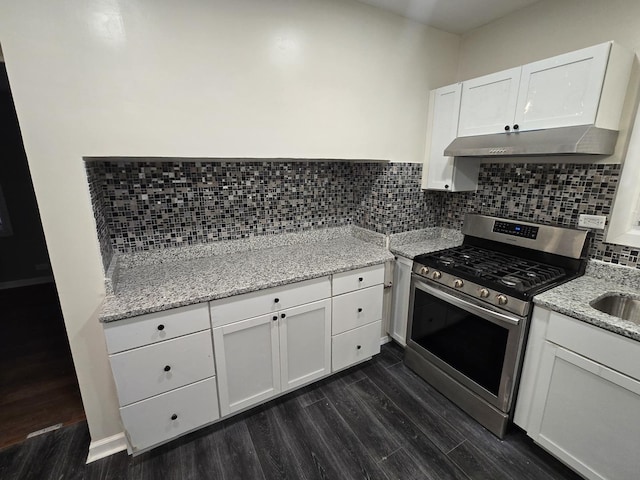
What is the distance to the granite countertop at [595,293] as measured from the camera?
1.27 meters

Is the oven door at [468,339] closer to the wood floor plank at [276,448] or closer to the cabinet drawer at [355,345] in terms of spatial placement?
the cabinet drawer at [355,345]

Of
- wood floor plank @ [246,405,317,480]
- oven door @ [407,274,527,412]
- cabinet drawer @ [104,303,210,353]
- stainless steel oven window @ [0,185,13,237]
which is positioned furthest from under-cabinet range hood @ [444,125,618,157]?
stainless steel oven window @ [0,185,13,237]

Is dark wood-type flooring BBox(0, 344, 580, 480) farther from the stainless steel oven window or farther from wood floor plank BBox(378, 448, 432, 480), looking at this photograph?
the stainless steel oven window

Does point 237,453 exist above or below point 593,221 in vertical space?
below

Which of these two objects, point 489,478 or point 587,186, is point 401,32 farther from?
point 489,478

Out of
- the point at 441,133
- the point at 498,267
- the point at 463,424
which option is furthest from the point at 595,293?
the point at 441,133

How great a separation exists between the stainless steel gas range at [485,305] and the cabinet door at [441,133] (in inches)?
16.3

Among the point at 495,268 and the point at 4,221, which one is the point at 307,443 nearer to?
the point at 495,268

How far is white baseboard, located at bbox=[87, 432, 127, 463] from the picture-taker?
161cm

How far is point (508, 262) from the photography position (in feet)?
6.52

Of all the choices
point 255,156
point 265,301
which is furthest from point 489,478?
point 255,156

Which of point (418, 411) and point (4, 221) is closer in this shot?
point (418, 411)

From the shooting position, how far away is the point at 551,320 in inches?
58.3

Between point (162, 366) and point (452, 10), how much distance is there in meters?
2.80
